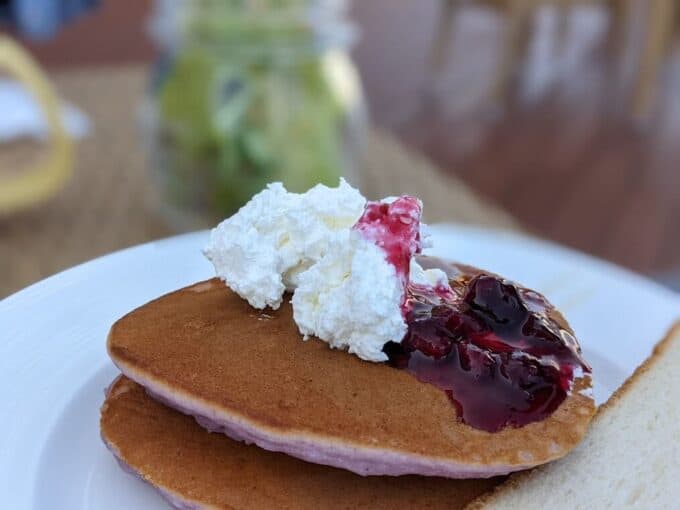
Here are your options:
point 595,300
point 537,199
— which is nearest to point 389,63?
point 537,199

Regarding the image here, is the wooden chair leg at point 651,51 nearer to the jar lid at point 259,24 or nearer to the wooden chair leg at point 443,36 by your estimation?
the wooden chair leg at point 443,36

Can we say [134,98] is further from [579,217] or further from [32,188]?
[579,217]

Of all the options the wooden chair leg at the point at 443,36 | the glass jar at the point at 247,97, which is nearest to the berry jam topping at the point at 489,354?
the glass jar at the point at 247,97

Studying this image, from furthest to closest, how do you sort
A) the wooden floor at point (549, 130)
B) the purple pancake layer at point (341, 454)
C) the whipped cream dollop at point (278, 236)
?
the wooden floor at point (549, 130)
the whipped cream dollop at point (278, 236)
the purple pancake layer at point (341, 454)

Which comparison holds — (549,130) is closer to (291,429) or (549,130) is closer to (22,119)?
(22,119)

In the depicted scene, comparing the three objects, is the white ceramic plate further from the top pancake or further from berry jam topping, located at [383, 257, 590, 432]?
berry jam topping, located at [383, 257, 590, 432]

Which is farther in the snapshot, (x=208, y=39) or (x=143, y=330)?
(x=208, y=39)

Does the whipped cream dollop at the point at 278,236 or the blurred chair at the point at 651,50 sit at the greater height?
the whipped cream dollop at the point at 278,236

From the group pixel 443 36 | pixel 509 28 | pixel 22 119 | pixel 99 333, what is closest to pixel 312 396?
pixel 99 333
